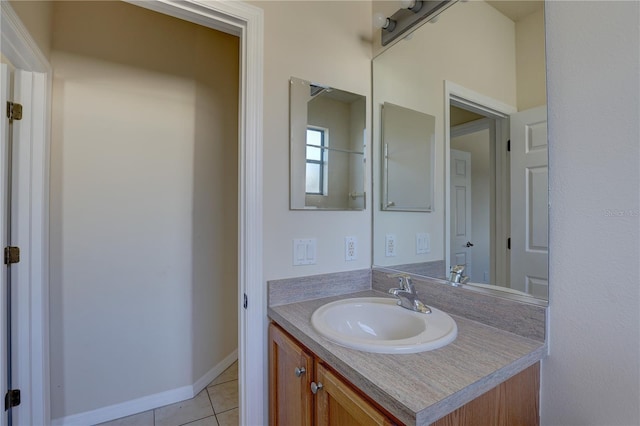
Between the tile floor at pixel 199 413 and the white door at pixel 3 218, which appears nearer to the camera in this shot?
the white door at pixel 3 218

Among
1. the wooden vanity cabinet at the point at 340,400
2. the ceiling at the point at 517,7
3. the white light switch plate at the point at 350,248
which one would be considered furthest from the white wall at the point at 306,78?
the ceiling at the point at 517,7

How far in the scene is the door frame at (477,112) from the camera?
3.43ft

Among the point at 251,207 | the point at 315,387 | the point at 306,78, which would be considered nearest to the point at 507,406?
the point at 315,387

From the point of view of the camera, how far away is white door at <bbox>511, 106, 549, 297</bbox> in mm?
893

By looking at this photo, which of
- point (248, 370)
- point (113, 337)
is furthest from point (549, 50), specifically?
point (113, 337)

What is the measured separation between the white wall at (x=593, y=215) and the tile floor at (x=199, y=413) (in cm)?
167

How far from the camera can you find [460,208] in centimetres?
124

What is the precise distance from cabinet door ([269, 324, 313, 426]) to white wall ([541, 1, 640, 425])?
72 centimetres

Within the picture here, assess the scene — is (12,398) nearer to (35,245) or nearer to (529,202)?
(35,245)

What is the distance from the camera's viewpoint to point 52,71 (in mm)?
1561

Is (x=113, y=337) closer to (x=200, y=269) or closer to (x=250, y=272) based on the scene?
(x=200, y=269)

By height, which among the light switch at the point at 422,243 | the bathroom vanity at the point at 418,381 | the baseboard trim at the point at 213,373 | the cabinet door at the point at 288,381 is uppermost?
the light switch at the point at 422,243

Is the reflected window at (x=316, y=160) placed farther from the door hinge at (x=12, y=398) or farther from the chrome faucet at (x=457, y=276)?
the door hinge at (x=12, y=398)

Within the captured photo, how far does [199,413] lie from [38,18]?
2.31 m
